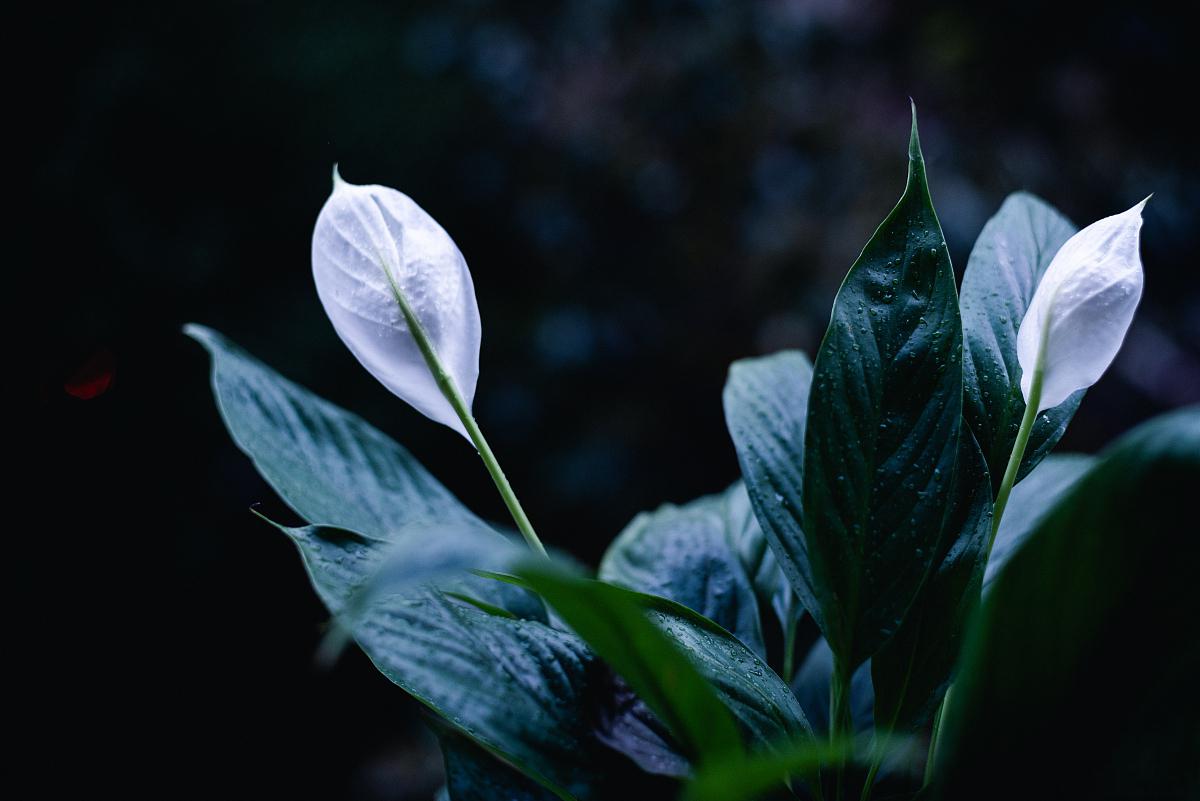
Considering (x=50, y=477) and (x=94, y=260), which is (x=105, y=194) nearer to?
(x=94, y=260)

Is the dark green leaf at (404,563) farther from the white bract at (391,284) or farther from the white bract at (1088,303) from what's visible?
the white bract at (1088,303)

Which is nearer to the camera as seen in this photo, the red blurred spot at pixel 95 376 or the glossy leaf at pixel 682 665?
the glossy leaf at pixel 682 665

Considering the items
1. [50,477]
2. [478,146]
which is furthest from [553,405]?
[50,477]

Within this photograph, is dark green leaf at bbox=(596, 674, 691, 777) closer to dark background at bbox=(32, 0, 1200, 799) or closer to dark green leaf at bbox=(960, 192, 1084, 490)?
dark green leaf at bbox=(960, 192, 1084, 490)

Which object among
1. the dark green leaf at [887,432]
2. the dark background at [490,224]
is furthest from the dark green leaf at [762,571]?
the dark background at [490,224]

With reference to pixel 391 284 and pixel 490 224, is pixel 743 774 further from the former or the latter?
pixel 490 224
